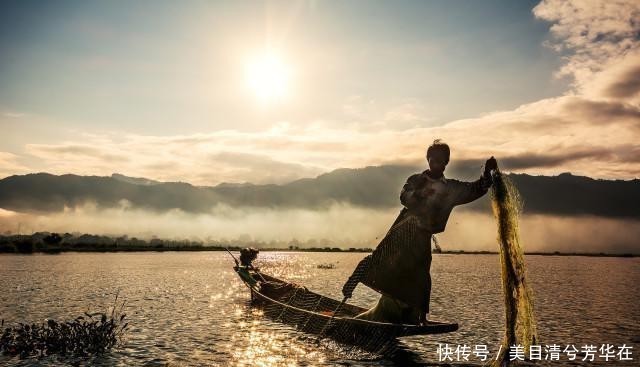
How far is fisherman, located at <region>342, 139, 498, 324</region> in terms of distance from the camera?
12.4m

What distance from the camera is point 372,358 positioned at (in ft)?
56.0

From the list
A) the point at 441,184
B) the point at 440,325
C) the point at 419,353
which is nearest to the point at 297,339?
the point at 419,353

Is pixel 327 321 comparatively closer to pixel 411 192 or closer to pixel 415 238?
pixel 415 238

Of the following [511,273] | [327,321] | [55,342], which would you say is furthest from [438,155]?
[55,342]

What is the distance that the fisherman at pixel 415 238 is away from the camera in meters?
12.4

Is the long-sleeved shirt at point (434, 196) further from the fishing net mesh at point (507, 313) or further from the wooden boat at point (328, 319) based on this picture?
the wooden boat at point (328, 319)

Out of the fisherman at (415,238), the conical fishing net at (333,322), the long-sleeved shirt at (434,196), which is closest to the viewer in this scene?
the long-sleeved shirt at (434,196)

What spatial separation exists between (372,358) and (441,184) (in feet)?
26.0

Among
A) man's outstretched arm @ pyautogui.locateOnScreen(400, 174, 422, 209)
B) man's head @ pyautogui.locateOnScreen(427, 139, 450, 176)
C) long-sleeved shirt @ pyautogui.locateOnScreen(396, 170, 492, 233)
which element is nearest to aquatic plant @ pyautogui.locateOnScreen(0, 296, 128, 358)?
man's outstretched arm @ pyautogui.locateOnScreen(400, 174, 422, 209)

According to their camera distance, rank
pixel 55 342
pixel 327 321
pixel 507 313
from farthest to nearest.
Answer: pixel 327 321 < pixel 55 342 < pixel 507 313

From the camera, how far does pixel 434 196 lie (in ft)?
41.4

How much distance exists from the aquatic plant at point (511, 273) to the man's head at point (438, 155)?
4.79 feet

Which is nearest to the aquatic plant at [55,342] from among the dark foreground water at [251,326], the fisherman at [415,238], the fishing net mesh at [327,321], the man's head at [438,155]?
the dark foreground water at [251,326]

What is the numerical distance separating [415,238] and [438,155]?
97.9 inches
